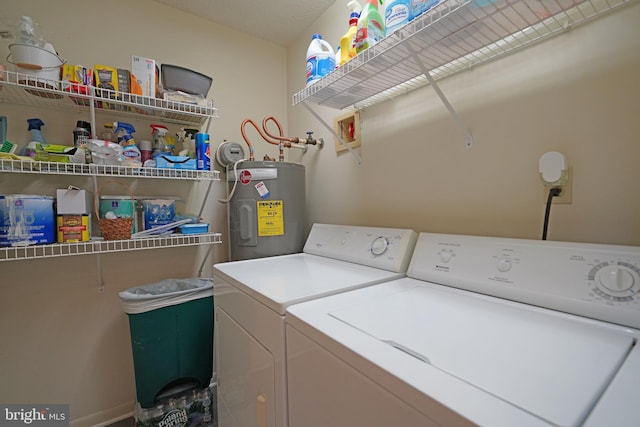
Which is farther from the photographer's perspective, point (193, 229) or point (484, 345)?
point (193, 229)

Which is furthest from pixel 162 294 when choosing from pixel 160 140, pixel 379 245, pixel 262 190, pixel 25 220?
pixel 379 245

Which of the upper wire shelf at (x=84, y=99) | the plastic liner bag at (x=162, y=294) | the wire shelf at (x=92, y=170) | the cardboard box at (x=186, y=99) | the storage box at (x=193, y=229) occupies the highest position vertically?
the cardboard box at (x=186, y=99)

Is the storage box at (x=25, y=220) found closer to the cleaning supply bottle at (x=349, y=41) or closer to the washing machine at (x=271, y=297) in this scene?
the washing machine at (x=271, y=297)

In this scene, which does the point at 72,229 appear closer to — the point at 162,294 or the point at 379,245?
the point at 162,294

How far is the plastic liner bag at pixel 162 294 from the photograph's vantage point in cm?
129

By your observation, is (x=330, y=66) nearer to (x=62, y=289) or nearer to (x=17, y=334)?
(x=62, y=289)

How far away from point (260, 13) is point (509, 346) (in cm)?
208

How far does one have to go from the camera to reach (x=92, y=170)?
126 cm

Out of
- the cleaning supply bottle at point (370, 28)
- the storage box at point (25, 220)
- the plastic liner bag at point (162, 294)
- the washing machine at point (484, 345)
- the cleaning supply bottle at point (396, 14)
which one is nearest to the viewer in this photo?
the washing machine at point (484, 345)

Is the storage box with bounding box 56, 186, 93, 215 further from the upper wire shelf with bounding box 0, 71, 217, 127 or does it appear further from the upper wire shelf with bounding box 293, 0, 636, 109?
the upper wire shelf with bounding box 293, 0, 636, 109

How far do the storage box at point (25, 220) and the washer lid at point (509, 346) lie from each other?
1.30 m

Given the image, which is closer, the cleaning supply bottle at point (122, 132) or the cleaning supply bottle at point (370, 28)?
the cleaning supply bottle at point (370, 28)

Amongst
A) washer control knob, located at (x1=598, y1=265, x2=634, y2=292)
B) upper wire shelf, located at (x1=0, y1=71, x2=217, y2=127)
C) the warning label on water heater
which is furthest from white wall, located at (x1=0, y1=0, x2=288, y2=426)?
washer control knob, located at (x1=598, y1=265, x2=634, y2=292)

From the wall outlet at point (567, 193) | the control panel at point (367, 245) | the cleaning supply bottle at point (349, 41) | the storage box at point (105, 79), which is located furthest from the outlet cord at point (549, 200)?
the storage box at point (105, 79)
